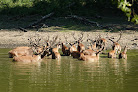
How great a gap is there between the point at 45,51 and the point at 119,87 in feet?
25.0

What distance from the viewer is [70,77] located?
11727 mm

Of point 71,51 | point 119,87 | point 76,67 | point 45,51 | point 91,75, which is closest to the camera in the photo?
point 119,87

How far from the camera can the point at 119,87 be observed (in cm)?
989

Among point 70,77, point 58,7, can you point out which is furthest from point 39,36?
point 70,77

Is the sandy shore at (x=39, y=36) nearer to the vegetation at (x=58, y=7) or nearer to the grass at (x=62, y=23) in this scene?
the grass at (x=62, y=23)

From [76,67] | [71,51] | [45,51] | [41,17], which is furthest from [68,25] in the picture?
[76,67]

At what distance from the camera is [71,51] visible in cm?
1889

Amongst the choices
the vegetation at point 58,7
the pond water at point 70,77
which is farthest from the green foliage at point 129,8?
the vegetation at point 58,7

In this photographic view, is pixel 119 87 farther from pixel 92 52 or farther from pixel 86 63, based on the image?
pixel 92 52

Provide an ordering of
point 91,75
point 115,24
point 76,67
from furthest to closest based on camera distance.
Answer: point 115,24
point 76,67
point 91,75

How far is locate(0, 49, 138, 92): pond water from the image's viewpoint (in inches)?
384

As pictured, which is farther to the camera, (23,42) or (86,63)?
(23,42)

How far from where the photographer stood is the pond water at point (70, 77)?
384 inches

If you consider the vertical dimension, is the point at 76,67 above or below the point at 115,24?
below
